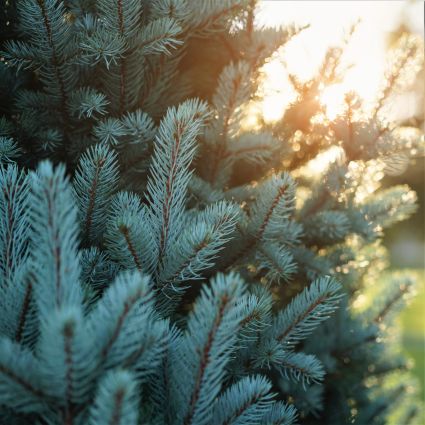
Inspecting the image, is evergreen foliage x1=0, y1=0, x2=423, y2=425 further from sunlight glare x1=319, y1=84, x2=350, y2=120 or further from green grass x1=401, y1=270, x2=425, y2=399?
green grass x1=401, y1=270, x2=425, y2=399

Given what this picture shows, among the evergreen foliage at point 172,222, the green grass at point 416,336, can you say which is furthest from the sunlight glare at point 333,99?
the green grass at point 416,336

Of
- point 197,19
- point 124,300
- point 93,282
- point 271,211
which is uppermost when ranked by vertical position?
point 197,19

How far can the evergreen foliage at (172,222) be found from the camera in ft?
2.31

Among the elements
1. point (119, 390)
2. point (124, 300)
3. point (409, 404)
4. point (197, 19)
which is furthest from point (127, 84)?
point (409, 404)

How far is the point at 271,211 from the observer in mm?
1054

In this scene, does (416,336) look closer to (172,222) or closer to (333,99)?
(333,99)

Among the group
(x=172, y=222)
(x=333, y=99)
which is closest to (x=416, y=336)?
(x=333, y=99)

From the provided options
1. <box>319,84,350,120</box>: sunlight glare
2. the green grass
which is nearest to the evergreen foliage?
<box>319,84,350,120</box>: sunlight glare

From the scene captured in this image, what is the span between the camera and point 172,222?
970 millimetres

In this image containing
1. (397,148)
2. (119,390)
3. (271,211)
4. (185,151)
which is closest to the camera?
(119,390)

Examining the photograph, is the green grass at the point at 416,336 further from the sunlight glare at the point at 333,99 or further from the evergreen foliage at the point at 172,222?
the sunlight glare at the point at 333,99

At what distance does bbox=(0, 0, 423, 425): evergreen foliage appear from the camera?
0.71 metres

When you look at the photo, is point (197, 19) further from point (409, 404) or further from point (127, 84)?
point (409, 404)

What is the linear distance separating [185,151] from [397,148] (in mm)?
623
